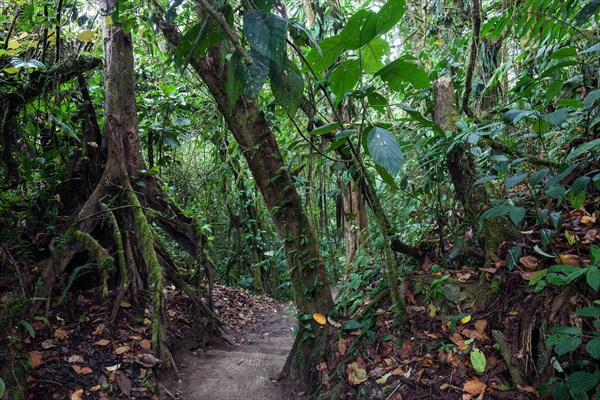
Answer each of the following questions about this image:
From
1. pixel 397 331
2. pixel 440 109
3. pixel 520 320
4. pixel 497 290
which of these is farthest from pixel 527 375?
pixel 440 109

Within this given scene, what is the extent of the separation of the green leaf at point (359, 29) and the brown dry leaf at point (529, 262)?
1.73 metres

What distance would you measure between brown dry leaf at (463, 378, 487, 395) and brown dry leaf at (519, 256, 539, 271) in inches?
30.6

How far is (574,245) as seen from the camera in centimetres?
240

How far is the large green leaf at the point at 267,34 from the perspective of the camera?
1.24m

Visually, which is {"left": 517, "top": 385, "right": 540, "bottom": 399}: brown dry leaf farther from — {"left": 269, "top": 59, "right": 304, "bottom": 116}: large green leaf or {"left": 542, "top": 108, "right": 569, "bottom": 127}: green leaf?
{"left": 269, "top": 59, "right": 304, "bottom": 116}: large green leaf

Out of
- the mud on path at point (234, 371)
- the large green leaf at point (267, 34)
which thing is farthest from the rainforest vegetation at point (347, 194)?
the mud on path at point (234, 371)

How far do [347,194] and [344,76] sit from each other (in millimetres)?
3453

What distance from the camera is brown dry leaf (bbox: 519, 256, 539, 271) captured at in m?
2.44

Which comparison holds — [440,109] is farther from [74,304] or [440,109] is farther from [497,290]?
[74,304]

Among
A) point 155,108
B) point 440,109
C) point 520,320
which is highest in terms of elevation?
point 155,108

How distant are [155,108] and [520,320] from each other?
4723mm

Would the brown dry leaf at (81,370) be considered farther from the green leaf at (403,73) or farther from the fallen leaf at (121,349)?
the green leaf at (403,73)

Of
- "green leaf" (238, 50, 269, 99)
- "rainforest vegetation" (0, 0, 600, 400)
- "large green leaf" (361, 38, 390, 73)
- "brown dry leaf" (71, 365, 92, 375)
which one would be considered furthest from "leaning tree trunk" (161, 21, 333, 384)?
"green leaf" (238, 50, 269, 99)

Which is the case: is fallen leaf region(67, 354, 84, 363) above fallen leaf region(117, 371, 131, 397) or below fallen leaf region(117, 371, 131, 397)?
above
